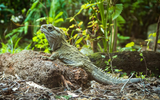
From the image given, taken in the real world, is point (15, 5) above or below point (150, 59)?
above

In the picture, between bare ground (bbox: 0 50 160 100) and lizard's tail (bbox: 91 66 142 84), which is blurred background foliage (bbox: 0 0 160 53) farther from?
bare ground (bbox: 0 50 160 100)

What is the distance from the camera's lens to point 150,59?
3820 mm

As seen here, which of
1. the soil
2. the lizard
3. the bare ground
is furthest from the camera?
the soil

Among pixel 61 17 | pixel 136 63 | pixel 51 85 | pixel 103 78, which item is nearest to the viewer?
pixel 51 85

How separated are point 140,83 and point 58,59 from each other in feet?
6.10

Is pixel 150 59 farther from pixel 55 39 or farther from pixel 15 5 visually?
pixel 15 5

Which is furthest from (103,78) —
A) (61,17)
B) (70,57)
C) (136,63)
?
(61,17)

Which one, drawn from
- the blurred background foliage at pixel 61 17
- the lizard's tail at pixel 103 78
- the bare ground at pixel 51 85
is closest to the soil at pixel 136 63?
the lizard's tail at pixel 103 78

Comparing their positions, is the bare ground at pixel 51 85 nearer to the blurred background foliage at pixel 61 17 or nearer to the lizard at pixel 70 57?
the lizard at pixel 70 57

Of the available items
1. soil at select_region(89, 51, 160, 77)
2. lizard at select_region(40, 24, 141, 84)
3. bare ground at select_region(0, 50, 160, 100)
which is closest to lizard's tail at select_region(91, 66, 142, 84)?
lizard at select_region(40, 24, 141, 84)

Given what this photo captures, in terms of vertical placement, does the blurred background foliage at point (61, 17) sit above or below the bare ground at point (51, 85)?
above

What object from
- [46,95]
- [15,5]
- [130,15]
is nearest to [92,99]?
[46,95]

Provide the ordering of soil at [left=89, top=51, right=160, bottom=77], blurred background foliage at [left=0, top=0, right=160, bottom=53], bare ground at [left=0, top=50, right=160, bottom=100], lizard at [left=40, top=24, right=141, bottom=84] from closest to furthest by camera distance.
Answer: bare ground at [left=0, top=50, right=160, bottom=100]
lizard at [left=40, top=24, right=141, bottom=84]
soil at [left=89, top=51, right=160, bottom=77]
blurred background foliage at [left=0, top=0, right=160, bottom=53]

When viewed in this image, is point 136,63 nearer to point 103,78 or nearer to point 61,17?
point 103,78
